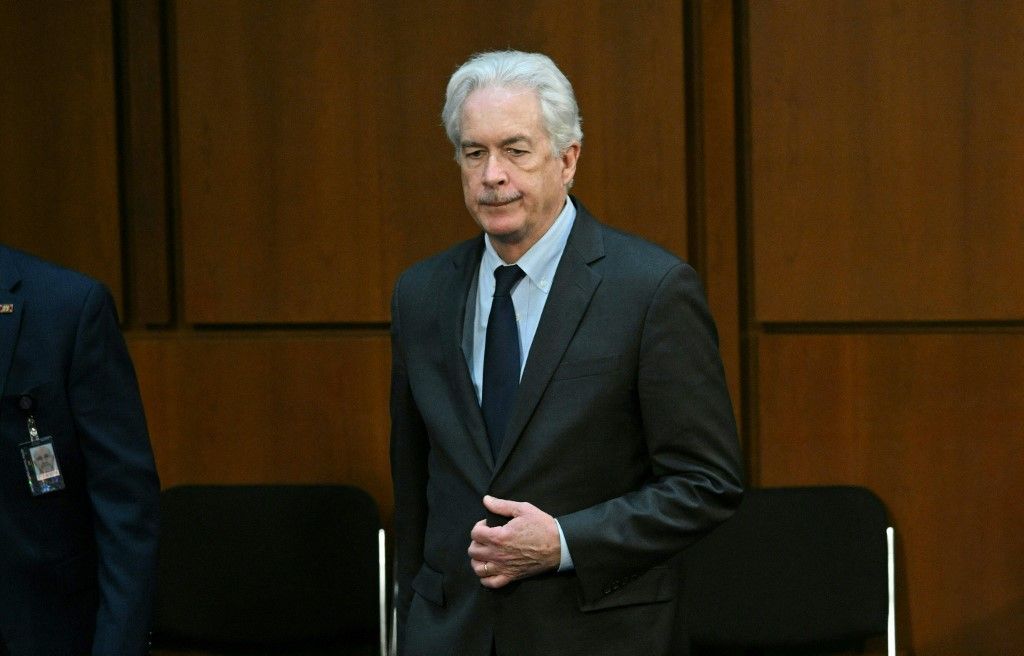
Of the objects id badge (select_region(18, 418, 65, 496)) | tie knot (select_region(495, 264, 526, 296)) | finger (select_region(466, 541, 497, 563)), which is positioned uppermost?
tie knot (select_region(495, 264, 526, 296))

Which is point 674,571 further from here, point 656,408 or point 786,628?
point 786,628

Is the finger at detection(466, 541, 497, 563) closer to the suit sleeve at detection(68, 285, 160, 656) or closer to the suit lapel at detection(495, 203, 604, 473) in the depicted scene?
the suit lapel at detection(495, 203, 604, 473)

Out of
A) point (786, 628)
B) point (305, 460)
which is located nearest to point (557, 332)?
point (786, 628)

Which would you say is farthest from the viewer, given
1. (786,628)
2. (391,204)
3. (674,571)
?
(391,204)

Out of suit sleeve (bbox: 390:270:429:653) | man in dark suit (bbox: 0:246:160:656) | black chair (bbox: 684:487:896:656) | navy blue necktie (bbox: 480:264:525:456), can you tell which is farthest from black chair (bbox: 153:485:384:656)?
navy blue necktie (bbox: 480:264:525:456)

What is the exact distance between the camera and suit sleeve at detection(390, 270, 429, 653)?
227cm

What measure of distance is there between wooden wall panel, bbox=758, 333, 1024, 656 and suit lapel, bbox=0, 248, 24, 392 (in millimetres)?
1950

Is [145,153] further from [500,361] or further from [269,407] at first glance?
[500,361]

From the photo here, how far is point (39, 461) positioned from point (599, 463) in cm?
95

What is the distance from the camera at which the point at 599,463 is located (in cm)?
199

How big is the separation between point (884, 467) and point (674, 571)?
4.66 ft

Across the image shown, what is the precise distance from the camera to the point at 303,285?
3.58 m

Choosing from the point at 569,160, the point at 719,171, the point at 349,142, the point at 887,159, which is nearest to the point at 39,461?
the point at 569,160

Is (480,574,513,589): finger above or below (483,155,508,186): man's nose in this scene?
below
